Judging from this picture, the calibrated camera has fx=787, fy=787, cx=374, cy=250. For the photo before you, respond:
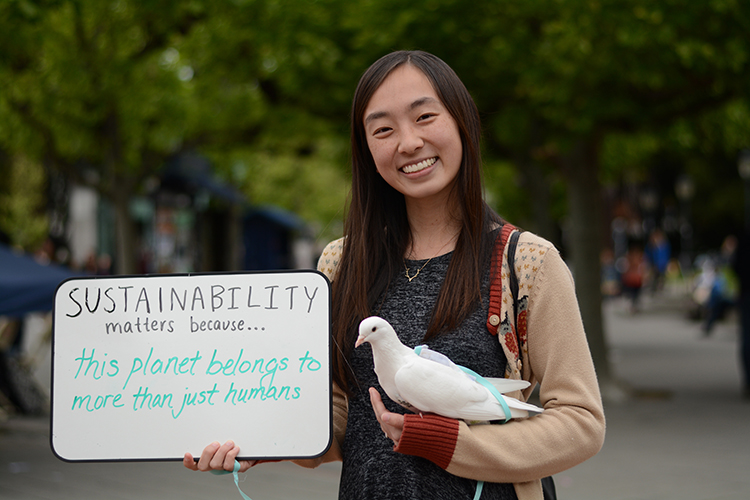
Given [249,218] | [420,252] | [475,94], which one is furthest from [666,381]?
[249,218]

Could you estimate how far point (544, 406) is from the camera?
1.73 meters

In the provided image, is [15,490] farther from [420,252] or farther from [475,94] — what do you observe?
[475,94]

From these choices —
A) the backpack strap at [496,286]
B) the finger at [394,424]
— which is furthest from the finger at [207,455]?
the backpack strap at [496,286]

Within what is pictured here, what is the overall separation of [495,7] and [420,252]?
21.9 ft

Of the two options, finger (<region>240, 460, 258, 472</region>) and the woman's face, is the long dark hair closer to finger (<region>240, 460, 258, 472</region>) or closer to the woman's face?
the woman's face

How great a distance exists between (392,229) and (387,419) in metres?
0.54

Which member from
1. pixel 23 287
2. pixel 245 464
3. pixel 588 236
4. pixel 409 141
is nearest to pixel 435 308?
pixel 409 141

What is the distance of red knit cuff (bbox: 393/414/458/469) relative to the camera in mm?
1617

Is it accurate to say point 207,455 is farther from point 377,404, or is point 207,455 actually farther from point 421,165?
point 421,165

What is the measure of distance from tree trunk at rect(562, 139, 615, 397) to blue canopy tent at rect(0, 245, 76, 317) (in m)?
5.96

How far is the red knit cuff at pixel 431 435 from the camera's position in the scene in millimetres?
1617

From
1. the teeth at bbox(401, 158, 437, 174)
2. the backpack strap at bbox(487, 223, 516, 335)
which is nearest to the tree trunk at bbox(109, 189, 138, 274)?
the teeth at bbox(401, 158, 437, 174)

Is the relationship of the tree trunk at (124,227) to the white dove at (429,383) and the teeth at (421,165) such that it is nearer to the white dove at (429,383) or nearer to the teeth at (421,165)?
the teeth at (421,165)

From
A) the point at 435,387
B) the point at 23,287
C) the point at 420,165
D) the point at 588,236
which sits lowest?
the point at 23,287
